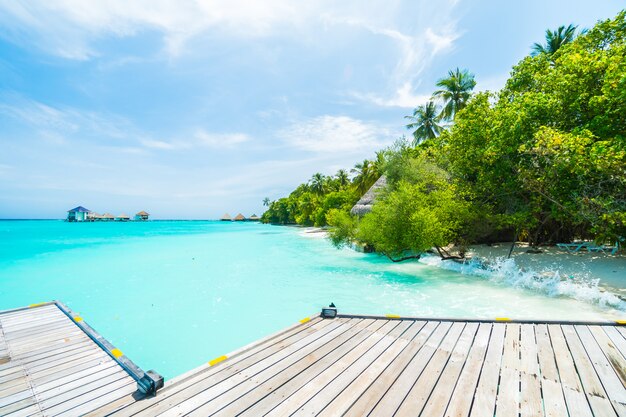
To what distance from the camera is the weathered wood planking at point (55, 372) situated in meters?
2.79

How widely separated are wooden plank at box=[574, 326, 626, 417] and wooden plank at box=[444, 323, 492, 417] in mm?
1076

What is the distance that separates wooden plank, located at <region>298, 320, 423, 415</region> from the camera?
8.46 ft

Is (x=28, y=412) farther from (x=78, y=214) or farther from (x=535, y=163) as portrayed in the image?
(x=78, y=214)

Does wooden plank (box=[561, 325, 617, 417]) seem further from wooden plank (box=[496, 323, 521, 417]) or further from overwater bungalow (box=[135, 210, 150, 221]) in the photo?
overwater bungalow (box=[135, 210, 150, 221])

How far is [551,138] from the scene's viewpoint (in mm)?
8891

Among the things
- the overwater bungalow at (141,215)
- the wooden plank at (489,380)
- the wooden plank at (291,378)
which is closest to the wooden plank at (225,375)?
the wooden plank at (291,378)

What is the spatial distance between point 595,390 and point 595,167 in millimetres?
8726

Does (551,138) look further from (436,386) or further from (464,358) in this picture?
(436,386)

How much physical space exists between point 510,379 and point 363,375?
1.58 m

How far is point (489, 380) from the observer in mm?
2926

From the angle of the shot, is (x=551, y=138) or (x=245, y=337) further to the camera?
(x=551, y=138)

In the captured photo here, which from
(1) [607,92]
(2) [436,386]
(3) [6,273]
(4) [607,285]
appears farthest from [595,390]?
(3) [6,273]

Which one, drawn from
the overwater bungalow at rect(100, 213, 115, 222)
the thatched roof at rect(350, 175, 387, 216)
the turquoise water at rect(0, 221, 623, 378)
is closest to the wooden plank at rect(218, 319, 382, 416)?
the turquoise water at rect(0, 221, 623, 378)

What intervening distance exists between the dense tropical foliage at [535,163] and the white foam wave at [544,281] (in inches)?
66.8
